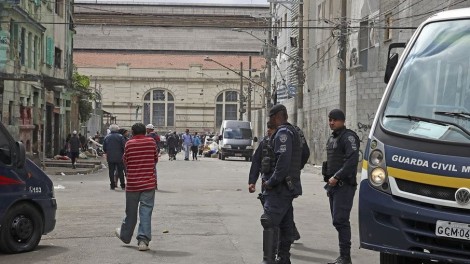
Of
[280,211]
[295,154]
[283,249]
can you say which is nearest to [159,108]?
[283,249]

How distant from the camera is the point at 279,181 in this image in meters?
8.55

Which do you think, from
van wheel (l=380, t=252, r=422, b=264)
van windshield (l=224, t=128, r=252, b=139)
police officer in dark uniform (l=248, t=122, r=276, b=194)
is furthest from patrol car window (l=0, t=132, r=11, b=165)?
van windshield (l=224, t=128, r=252, b=139)

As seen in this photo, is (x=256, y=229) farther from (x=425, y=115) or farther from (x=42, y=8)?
(x=42, y=8)

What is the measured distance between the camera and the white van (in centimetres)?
5041

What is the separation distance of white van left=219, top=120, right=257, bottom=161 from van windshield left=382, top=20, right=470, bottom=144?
42461mm

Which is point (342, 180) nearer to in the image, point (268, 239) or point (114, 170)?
point (268, 239)

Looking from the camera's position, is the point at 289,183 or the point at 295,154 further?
the point at 295,154

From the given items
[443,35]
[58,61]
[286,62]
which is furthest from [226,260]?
[286,62]

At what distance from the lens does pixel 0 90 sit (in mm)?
29656

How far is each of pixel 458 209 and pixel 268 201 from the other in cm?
260

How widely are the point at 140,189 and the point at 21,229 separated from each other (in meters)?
1.60

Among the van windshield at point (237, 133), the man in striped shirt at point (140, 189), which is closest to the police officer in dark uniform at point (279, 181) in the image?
the man in striped shirt at point (140, 189)

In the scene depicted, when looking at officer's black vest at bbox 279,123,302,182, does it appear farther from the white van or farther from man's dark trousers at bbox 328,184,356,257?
the white van

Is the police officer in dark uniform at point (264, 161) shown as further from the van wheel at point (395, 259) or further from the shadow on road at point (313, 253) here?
the van wheel at point (395, 259)
